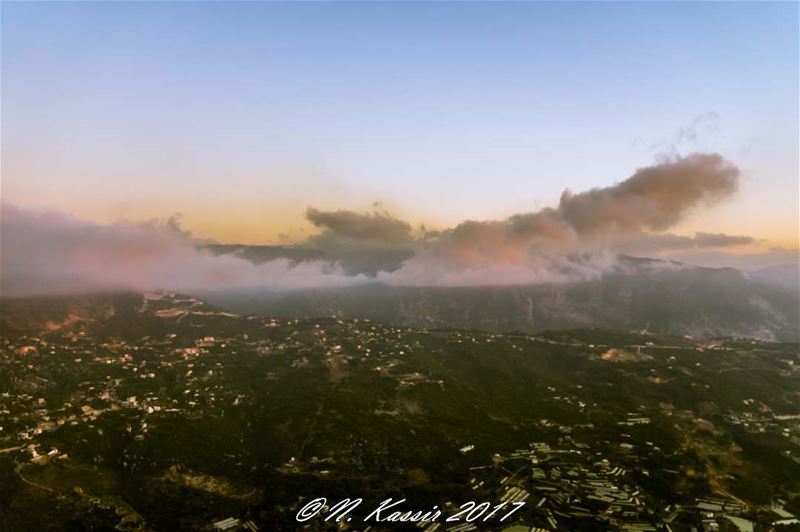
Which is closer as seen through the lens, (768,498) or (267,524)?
(267,524)

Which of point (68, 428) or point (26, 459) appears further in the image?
point (68, 428)

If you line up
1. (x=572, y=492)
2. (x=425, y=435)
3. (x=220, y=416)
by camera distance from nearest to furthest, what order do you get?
(x=572, y=492) → (x=425, y=435) → (x=220, y=416)

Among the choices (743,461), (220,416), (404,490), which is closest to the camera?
(404,490)

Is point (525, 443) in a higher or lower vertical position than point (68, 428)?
lower

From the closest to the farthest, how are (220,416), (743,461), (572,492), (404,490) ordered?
(572,492) → (404,490) → (743,461) → (220,416)

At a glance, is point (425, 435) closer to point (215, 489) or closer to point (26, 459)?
point (215, 489)

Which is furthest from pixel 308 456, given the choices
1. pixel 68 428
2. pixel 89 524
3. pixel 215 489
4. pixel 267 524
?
pixel 68 428

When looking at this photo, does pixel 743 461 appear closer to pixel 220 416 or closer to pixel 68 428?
pixel 220 416

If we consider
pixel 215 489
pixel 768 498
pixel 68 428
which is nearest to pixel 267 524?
pixel 215 489

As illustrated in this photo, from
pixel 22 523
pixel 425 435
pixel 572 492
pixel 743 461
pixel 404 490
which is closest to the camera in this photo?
pixel 22 523
